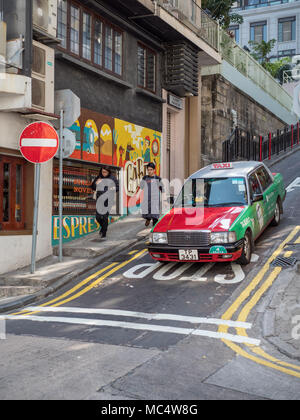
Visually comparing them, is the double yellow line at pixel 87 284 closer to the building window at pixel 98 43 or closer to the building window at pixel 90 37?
the building window at pixel 90 37

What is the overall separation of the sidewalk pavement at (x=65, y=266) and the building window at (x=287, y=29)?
5212cm

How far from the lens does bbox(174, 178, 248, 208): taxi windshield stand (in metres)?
9.93

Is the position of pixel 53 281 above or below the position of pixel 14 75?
below

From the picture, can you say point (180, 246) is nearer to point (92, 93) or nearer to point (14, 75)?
point (14, 75)

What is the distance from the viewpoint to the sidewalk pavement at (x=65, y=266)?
29.1 ft

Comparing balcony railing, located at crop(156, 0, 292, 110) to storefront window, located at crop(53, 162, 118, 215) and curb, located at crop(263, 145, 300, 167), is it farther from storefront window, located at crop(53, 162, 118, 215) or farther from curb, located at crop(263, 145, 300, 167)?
storefront window, located at crop(53, 162, 118, 215)

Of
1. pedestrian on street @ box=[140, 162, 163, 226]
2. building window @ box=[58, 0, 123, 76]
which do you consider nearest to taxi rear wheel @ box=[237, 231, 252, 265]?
pedestrian on street @ box=[140, 162, 163, 226]

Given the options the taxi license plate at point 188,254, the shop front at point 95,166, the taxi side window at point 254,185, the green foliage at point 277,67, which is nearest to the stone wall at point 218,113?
the shop front at point 95,166

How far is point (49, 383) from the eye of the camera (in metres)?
4.54

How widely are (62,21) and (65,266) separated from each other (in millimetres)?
6669

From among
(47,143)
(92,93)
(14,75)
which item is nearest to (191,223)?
(47,143)

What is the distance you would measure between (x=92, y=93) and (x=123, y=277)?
6.43m

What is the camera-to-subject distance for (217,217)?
916cm

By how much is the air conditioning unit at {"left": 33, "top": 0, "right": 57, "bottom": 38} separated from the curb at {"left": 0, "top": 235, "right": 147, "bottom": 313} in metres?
5.50
